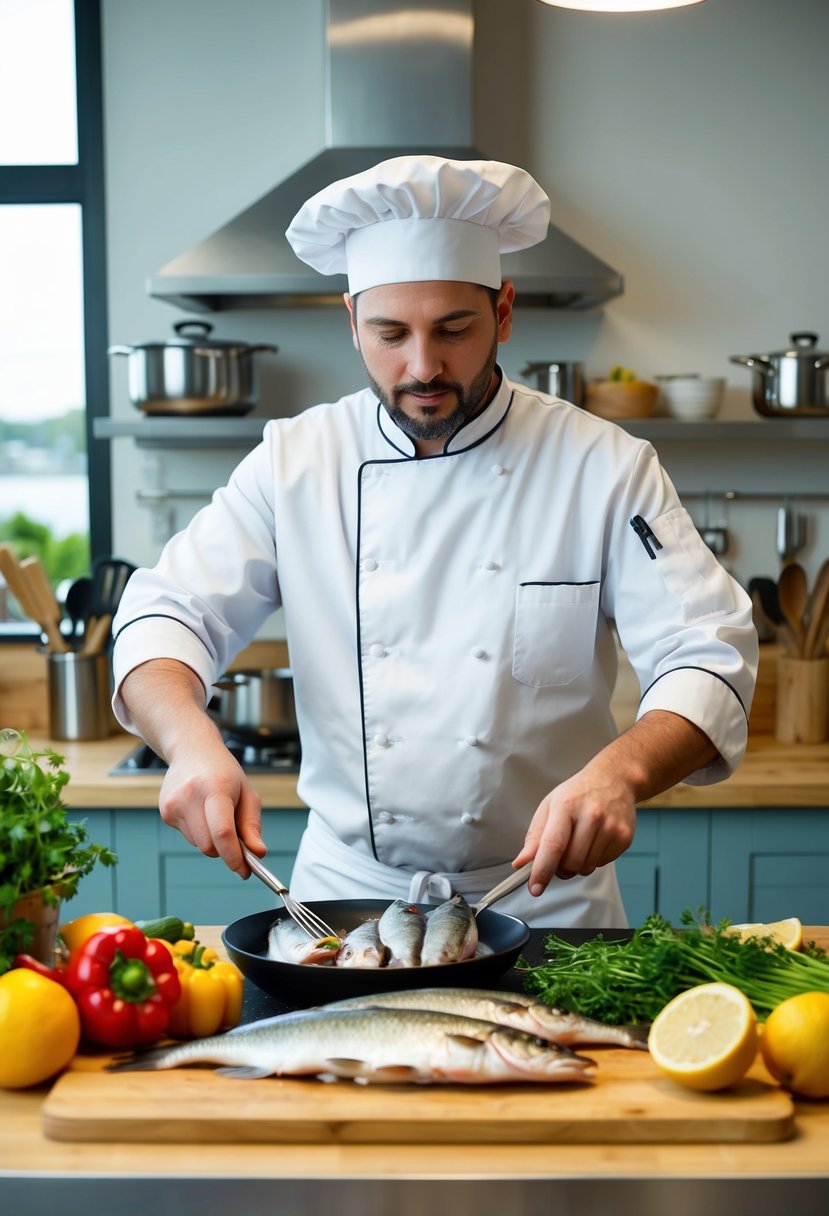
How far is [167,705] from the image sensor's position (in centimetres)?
159

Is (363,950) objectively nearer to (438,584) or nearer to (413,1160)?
(413,1160)

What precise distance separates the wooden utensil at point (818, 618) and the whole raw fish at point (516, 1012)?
80.0 inches

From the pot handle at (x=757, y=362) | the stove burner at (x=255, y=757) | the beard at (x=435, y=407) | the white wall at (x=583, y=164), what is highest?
the white wall at (x=583, y=164)

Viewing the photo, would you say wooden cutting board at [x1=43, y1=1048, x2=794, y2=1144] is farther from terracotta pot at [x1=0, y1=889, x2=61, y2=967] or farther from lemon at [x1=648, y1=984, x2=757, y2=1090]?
terracotta pot at [x1=0, y1=889, x2=61, y2=967]

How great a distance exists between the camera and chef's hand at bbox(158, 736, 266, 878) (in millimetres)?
1382

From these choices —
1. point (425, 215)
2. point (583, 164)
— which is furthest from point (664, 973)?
point (583, 164)

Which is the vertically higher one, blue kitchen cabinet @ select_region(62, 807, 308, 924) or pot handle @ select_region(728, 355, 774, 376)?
pot handle @ select_region(728, 355, 774, 376)

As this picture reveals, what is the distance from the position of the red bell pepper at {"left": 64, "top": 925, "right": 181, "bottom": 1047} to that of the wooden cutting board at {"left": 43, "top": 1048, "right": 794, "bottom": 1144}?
0.10 meters

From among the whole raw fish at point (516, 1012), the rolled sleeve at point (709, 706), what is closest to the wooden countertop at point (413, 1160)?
the whole raw fish at point (516, 1012)

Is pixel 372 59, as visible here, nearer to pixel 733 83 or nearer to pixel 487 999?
pixel 733 83

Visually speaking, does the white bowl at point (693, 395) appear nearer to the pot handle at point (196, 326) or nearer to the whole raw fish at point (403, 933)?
the pot handle at point (196, 326)

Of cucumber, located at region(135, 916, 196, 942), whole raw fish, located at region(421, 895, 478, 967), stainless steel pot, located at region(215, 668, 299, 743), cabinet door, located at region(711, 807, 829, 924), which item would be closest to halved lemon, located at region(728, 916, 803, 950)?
whole raw fish, located at region(421, 895, 478, 967)

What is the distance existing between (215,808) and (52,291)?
2.35 metres

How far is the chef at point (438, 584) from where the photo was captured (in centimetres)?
171
